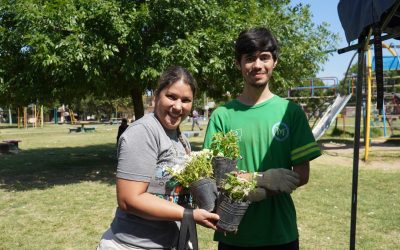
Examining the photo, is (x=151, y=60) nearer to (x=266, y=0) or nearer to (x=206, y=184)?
(x=266, y=0)

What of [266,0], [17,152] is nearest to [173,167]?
[266,0]

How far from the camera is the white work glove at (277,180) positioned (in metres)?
2.10

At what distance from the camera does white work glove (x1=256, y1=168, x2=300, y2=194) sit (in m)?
2.10

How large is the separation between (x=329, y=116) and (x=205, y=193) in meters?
14.9

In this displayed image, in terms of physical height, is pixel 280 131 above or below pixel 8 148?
above

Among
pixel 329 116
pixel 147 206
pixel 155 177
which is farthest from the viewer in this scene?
pixel 329 116

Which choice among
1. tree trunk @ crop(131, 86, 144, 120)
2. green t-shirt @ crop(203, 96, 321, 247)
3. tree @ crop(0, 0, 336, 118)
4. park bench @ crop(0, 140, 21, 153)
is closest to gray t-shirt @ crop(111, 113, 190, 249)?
green t-shirt @ crop(203, 96, 321, 247)

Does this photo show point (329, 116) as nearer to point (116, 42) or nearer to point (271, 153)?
point (116, 42)

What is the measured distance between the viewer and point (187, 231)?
195cm

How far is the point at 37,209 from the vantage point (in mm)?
7059

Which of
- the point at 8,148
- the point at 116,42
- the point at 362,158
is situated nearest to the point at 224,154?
the point at 116,42

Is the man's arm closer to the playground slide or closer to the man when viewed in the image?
the man

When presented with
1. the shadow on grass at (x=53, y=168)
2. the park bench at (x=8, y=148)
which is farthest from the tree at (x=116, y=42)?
the park bench at (x=8, y=148)

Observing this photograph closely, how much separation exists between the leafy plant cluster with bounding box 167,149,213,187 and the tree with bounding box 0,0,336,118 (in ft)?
20.8
